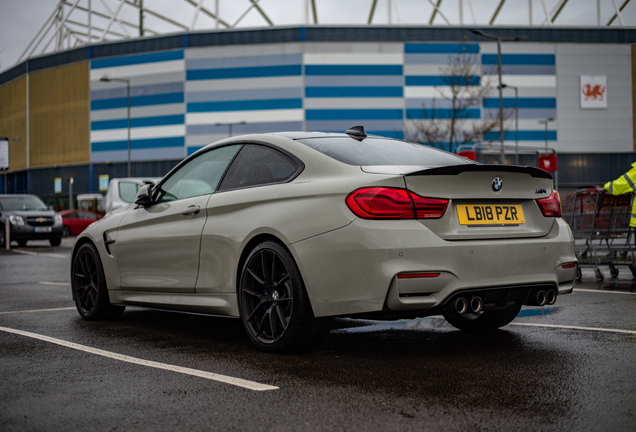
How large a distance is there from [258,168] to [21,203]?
20.6 meters

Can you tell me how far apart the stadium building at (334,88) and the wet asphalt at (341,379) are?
51.6m

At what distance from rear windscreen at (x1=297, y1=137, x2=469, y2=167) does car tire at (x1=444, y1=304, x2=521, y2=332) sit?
120 cm

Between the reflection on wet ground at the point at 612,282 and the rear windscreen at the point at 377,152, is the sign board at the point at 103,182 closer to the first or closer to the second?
the reflection on wet ground at the point at 612,282

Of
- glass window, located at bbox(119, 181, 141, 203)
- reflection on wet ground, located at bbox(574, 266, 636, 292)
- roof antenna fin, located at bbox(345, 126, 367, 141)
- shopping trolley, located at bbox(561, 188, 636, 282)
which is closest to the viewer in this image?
roof antenna fin, located at bbox(345, 126, 367, 141)

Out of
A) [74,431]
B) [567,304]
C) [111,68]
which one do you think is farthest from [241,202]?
[111,68]

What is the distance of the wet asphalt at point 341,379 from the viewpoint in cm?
289

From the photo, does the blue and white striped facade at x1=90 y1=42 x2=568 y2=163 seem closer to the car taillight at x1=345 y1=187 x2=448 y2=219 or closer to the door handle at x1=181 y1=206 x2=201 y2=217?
the door handle at x1=181 y1=206 x2=201 y2=217

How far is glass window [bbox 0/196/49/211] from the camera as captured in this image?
22766 mm

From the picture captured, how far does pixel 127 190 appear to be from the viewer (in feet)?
68.5

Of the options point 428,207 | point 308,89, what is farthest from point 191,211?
point 308,89

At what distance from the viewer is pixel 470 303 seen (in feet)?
13.1

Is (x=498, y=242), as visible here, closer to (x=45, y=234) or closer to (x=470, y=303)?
(x=470, y=303)

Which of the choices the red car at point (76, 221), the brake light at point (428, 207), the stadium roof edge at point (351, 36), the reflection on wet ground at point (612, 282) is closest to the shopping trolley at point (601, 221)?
the reflection on wet ground at point (612, 282)

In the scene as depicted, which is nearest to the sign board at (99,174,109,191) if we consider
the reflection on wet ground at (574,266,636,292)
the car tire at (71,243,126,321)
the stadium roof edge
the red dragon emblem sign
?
the stadium roof edge
